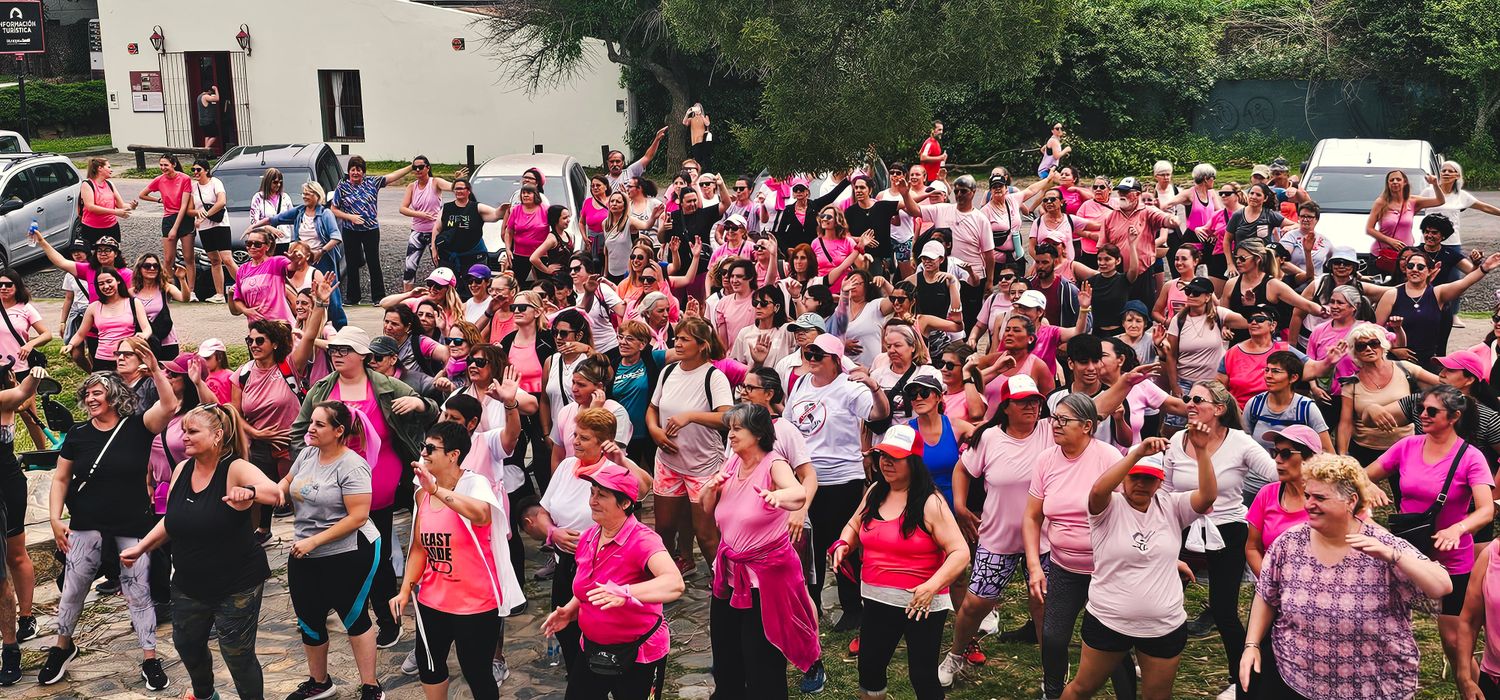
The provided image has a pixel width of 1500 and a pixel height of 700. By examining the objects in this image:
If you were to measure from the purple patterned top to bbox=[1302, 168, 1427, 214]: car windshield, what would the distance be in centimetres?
1191

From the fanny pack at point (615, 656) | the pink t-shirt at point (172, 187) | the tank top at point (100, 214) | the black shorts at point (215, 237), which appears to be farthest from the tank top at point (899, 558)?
the tank top at point (100, 214)

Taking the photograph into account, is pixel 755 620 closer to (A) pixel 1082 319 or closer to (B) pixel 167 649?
(B) pixel 167 649

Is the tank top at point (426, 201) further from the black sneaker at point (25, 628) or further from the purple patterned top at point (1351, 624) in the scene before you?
the purple patterned top at point (1351, 624)

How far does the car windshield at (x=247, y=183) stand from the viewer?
18.1m

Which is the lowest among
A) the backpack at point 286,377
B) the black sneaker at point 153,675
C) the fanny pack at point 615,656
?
the black sneaker at point 153,675

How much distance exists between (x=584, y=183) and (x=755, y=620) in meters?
13.0

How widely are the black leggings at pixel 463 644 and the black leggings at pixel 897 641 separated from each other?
67.4 inches

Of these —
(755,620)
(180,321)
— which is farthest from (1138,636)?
(180,321)

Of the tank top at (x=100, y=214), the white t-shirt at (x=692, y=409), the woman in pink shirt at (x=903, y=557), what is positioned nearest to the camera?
the woman in pink shirt at (x=903, y=557)

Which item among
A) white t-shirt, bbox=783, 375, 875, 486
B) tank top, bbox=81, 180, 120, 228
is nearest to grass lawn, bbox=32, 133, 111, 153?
tank top, bbox=81, 180, 120, 228

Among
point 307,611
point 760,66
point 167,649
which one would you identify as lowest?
point 167,649

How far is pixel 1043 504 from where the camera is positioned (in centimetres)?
634

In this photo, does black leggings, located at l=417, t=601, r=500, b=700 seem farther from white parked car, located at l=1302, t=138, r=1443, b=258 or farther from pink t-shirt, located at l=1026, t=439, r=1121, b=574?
white parked car, located at l=1302, t=138, r=1443, b=258

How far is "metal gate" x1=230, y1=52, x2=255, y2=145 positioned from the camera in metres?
34.1
